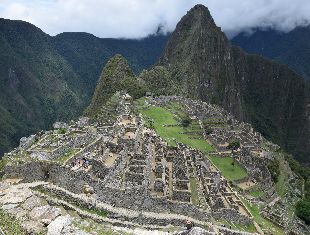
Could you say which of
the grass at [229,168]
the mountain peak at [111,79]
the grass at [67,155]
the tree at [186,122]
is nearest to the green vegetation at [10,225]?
the grass at [67,155]

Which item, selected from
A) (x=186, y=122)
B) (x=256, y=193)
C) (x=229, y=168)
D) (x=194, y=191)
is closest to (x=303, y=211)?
(x=256, y=193)

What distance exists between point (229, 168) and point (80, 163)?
137 feet

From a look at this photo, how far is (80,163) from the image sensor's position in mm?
30172

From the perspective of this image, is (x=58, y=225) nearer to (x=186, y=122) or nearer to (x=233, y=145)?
(x=233, y=145)

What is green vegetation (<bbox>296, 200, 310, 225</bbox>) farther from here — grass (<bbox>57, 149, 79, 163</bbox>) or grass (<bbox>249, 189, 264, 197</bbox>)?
grass (<bbox>57, 149, 79, 163</bbox>)

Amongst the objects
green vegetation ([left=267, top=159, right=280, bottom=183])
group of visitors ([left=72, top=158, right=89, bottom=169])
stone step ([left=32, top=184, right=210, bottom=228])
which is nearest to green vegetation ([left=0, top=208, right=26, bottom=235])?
stone step ([left=32, top=184, right=210, bottom=228])

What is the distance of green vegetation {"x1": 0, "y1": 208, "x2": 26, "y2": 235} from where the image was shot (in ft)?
51.9

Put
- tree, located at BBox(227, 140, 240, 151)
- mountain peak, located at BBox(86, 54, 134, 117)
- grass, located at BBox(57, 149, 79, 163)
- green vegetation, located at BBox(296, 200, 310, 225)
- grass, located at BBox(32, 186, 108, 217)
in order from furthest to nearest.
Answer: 1. mountain peak, located at BBox(86, 54, 134, 117)
2. tree, located at BBox(227, 140, 240, 151)
3. green vegetation, located at BBox(296, 200, 310, 225)
4. grass, located at BBox(57, 149, 79, 163)
5. grass, located at BBox(32, 186, 108, 217)

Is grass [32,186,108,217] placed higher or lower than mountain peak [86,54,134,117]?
lower

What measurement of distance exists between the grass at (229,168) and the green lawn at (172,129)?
3.48m

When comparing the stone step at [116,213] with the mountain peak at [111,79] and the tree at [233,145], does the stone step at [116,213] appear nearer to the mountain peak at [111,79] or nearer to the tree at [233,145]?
the tree at [233,145]

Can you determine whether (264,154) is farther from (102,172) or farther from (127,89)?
(102,172)

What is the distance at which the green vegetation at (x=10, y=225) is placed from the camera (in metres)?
15.8

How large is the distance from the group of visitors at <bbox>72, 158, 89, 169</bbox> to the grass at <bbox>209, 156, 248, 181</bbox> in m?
35.4
